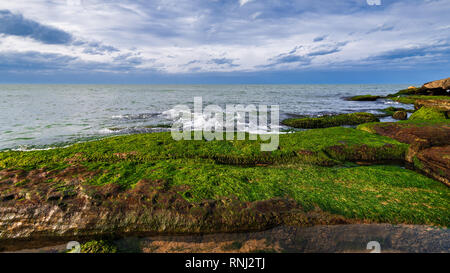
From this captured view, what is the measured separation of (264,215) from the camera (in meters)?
4.32

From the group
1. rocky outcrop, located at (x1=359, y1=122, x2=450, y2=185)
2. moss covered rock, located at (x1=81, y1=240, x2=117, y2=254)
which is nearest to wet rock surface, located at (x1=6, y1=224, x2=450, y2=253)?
moss covered rock, located at (x1=81, y1=240, x2=117, y2=254)

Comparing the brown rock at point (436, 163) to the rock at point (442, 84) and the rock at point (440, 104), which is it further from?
the rock at point (442, 84)

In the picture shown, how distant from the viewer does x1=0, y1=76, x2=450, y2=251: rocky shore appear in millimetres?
4188

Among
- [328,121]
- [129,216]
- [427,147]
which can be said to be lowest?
[129,216]

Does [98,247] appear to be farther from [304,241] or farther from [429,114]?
[429,114]

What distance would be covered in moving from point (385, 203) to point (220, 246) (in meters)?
3.81

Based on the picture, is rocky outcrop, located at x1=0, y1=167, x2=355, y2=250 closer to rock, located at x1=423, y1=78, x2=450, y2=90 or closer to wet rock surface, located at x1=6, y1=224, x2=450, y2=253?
wet rock surface, located at x1=6, y1=224, x2=450, y2=253

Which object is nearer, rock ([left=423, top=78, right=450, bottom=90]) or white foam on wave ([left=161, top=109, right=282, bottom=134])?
white foam on wave ([left=161, top=109, right=282, bottom=134])

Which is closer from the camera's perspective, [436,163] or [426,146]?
[436,163]

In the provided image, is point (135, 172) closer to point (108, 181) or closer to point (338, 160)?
point (108, 181)

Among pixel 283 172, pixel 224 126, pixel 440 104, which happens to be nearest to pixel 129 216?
pixel 283 172

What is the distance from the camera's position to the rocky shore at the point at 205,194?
4188mm

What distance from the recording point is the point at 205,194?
4.80 m
